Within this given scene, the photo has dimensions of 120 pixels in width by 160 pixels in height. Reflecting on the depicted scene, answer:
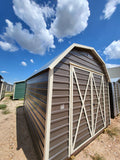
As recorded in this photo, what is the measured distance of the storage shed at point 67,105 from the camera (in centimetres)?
171

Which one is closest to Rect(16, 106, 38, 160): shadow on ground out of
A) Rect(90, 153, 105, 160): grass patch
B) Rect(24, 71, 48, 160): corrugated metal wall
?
Rect(24, 71, 48, 160): corrugated metal wall

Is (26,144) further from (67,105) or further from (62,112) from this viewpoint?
(67,105)

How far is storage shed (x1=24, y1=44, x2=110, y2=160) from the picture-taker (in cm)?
171

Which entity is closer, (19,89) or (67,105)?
(67,105)

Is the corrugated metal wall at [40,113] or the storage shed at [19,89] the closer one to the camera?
the corrugated metal wall at [40,113]

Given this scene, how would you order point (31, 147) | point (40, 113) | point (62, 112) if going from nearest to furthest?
point (62, 112) < point (40, 113) < point (31, 147)

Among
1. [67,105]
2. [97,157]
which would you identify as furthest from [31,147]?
[97,157]

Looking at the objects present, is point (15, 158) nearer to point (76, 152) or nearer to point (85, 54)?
point (76, 152)

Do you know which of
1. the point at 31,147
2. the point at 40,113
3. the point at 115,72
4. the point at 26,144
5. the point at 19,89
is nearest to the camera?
the point at 40,113

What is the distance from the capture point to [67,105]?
6.78ft

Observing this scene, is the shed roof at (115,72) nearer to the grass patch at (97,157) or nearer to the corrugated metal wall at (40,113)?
the grass patch at (97,157)

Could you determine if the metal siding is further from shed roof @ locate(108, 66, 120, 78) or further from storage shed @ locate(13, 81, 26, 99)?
storage shed @ locate(13, 81, 26, 99)

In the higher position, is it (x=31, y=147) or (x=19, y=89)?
(x=19, y=89)

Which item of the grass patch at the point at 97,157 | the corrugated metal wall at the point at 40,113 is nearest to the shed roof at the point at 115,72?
the grass patch at the point at 97,157
